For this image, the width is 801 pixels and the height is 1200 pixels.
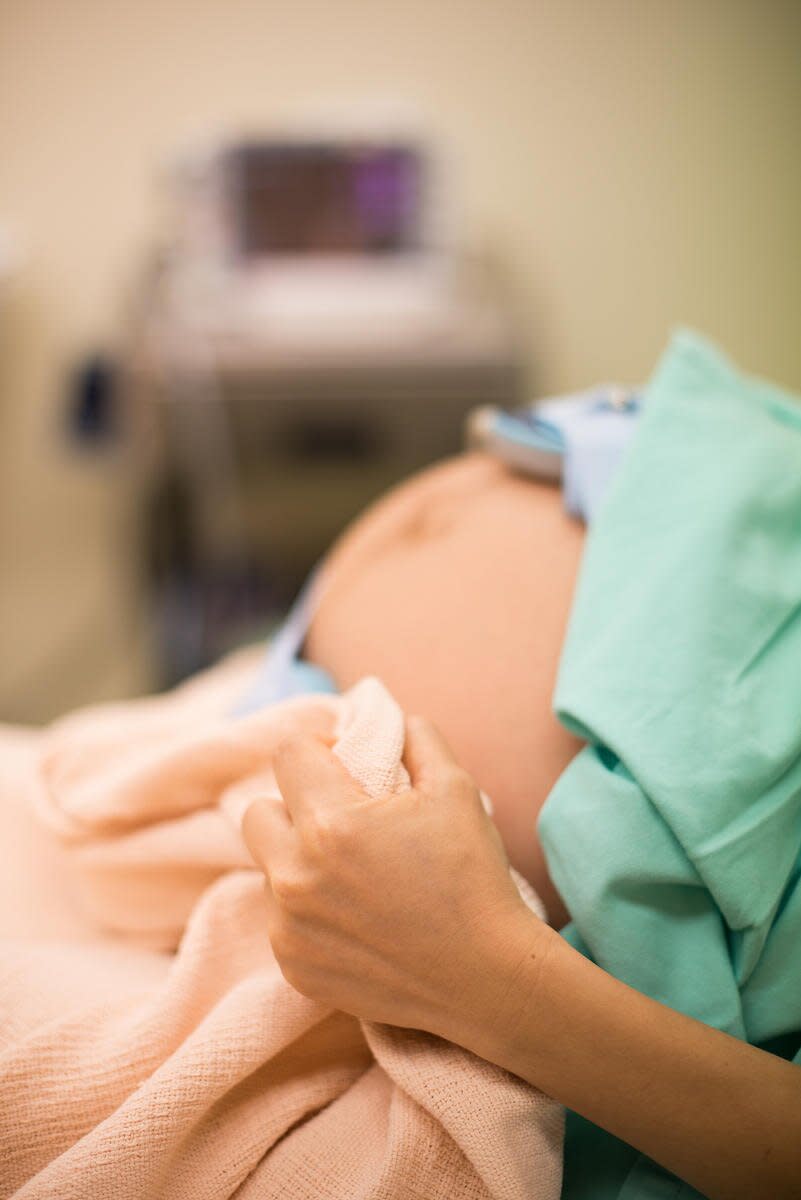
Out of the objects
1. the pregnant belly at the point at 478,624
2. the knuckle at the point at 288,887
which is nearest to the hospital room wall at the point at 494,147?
the pregnant belly at the point at 478,624

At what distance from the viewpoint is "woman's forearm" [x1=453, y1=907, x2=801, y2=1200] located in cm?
37

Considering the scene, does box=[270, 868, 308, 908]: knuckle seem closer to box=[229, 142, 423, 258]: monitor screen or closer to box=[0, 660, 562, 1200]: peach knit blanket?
box=[0, 660, 562, 1200]: peach knit blanket

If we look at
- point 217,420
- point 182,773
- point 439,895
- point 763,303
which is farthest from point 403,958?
point 763,303

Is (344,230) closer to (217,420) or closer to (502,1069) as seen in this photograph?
(217,420)

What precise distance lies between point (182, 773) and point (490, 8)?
2.04 metres

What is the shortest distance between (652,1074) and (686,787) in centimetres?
12

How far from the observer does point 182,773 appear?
515 mm

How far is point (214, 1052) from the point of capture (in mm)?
409

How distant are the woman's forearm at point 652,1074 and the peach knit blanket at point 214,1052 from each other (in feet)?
0.12

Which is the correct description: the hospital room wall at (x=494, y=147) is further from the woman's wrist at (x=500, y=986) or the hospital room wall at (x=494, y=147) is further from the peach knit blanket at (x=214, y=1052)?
the woman's wrist at (x=500, y=986)

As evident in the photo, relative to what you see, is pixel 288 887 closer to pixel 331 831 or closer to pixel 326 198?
pixel 331 831

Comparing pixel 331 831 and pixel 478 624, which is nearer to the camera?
pixel 331 831

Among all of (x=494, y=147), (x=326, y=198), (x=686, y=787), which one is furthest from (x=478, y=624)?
(x=494, y=147)

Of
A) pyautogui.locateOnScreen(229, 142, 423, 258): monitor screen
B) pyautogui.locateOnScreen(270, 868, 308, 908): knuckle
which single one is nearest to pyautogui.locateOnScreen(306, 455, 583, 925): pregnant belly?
pyautogui.locateOnScreen(270, 868, 308, 908): knuckle
